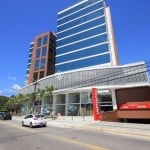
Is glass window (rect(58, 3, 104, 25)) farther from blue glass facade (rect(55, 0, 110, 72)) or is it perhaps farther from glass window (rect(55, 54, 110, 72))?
glass window (rect(55, 54, 110, 72))

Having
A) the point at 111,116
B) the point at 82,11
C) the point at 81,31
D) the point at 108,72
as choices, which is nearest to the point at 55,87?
the point at 108,72

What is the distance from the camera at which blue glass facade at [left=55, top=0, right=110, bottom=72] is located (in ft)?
210

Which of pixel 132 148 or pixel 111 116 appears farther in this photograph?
pixel 111 116

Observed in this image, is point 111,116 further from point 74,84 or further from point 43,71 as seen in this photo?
Answer: point 43,71

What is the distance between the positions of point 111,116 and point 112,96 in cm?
1190

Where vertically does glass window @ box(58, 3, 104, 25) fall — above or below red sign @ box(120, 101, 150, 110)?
above

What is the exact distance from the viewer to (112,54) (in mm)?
61000

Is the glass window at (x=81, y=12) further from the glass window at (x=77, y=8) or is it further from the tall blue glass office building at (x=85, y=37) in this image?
the glass window at (x=77, y=8)

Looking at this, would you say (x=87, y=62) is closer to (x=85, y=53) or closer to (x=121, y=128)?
(x=85, y=53)

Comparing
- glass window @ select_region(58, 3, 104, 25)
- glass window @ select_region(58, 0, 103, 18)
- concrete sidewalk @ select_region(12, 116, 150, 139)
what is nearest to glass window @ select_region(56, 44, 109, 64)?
glass window @ select_region(58, 3, 104, 25)

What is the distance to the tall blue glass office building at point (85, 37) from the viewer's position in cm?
6291

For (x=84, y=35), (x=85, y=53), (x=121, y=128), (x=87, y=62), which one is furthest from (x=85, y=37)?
(x=121, y=128)

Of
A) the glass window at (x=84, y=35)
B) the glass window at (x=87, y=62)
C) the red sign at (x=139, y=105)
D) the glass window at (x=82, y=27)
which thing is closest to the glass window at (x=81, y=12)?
the glass window at (x=82, y=27)

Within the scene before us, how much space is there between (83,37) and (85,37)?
3.06ft
